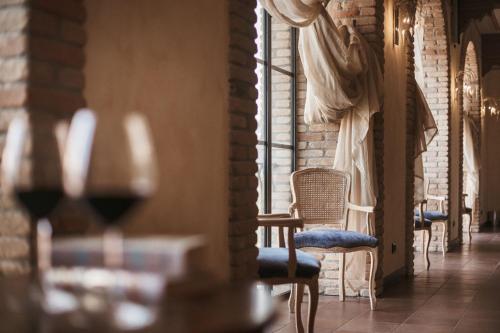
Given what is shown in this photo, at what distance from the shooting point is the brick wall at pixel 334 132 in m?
5.85

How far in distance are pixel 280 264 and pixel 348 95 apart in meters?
2.10

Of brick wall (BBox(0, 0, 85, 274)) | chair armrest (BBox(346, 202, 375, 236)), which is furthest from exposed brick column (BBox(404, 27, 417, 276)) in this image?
brick wall (BBox(0, 0, 85, 274))

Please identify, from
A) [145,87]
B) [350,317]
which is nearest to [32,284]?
[145,87]

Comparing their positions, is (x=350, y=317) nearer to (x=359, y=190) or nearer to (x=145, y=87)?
(x=359, y=190)

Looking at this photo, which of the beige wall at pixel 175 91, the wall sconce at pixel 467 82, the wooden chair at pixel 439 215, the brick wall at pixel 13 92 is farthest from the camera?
the wall sconce at pixel 467 82

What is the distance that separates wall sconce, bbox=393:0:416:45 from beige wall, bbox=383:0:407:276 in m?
0.09

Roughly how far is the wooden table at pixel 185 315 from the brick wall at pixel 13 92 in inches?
43.9

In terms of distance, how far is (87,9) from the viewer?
2.47m

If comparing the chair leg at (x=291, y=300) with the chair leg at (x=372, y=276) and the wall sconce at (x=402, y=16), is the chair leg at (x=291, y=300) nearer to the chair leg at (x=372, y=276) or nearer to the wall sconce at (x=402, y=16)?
the chair leg at (x=372, y=276)

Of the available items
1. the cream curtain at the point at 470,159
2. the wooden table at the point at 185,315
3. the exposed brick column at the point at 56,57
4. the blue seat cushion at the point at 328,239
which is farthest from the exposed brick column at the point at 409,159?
the wooden table at the point at 185,315

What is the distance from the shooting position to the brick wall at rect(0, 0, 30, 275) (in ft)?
6.86

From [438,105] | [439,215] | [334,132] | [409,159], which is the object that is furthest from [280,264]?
[438,105]

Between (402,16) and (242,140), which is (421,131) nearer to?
(402,16)

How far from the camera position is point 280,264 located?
378cm
